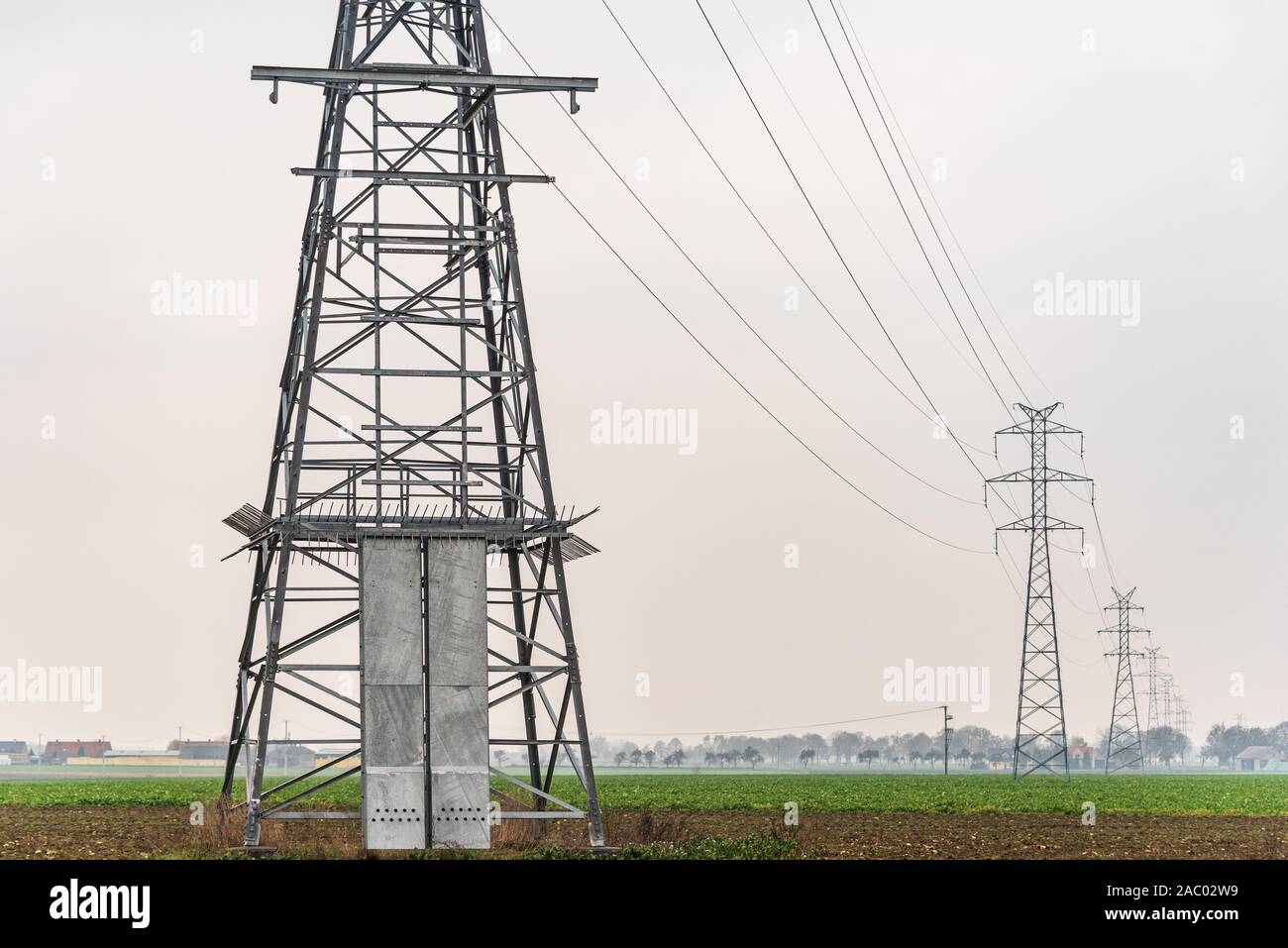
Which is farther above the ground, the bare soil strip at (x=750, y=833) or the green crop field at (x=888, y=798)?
the bare soil strip at (x=750, y=833)

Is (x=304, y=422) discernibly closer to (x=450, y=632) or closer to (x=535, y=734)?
(x=450, y=632)

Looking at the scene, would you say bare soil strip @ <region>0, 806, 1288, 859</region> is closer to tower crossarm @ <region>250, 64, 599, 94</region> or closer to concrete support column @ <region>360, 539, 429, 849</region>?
concrete support column @ <region>360, 539, 429, 849</region>

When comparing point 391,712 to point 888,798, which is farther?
point 888,798

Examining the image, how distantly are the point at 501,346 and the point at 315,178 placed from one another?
5064 mm

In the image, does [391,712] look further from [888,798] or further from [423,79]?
[888,798]

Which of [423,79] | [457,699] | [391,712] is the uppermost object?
[423,79]

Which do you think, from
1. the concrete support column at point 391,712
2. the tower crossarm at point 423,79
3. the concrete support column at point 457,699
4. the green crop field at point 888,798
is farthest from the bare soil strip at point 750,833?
the tower crossarm at point 423,79

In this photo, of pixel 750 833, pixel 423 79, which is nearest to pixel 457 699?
pixel 750 833

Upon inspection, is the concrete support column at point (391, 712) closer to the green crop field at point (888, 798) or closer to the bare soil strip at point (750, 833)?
the bare soil strip at point (750, 833)

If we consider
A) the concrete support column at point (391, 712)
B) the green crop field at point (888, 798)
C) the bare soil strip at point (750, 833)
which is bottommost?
the green crop field at point (888, 798)

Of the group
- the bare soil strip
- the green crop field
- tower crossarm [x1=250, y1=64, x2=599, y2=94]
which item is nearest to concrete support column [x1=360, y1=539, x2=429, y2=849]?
the bare soil strip

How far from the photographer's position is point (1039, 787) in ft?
276

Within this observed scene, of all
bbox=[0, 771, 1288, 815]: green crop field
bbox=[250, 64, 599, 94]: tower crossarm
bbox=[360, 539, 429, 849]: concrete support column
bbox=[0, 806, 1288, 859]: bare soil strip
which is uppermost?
bbox=[250, 64, 599, 94]: tower crossarm
